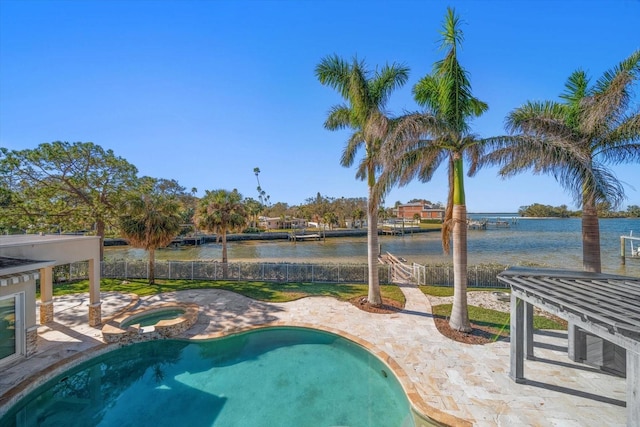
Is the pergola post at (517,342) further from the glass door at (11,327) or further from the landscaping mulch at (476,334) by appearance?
the glass door at (11,327)

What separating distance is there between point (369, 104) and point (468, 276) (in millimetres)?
11107

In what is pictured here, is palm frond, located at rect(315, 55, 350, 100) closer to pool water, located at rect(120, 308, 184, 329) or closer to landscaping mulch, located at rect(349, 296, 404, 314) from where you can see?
landscaping mulch, located at rect(349, 296, 404, 314)

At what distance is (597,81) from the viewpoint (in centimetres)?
848

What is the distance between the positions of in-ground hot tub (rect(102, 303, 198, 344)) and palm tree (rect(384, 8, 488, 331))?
9.23 meters

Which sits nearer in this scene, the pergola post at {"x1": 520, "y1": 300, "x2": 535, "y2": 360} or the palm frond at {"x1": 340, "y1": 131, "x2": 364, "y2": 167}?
the pergola post at {"x1": 520, "y1": 300, "x2": 535, "y2": 360}

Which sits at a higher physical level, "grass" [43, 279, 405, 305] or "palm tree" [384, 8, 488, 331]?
"palm tree" [384, 8, 488, 331]

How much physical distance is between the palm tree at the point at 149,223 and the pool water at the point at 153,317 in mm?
4998

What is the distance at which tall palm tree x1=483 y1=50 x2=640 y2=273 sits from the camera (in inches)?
294

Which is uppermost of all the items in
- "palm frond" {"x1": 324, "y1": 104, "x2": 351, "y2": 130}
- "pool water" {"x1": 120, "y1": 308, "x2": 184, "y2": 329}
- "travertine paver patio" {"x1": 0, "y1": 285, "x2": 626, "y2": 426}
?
"palm frond" {"x1": 324, "y1": 104, "x2": 351, "y2": 130}

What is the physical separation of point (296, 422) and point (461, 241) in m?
6.86

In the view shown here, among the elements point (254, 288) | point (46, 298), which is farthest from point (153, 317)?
point (254, 288)

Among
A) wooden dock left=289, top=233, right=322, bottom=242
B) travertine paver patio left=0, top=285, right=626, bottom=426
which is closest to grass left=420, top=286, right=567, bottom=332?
travertine paver patio left=0, top=285, right=626, bottom=426

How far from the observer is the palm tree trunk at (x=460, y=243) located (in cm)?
847

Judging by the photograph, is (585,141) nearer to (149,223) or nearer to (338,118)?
(338,118)
